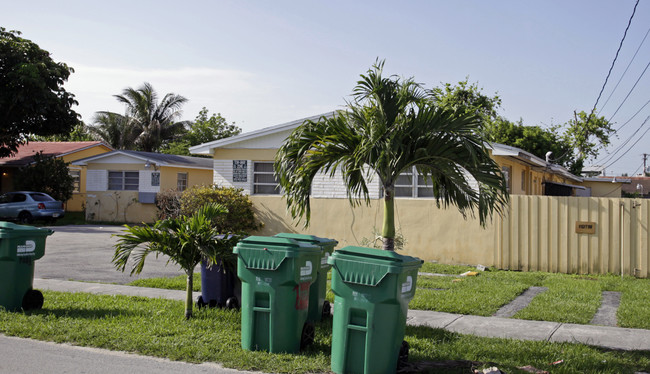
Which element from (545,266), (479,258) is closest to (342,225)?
(479,258)

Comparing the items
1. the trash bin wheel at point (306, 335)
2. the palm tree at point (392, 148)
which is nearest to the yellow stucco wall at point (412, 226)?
the palm tree at point (392, 148)

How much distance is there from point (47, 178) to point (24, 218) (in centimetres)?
298

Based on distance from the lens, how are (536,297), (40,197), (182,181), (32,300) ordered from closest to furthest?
A: (32,300) → (536,297) → (40,197) → (182,181)

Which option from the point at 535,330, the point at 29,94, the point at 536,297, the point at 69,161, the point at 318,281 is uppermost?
the point at 29,94

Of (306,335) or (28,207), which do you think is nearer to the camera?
Answer: (306,335)

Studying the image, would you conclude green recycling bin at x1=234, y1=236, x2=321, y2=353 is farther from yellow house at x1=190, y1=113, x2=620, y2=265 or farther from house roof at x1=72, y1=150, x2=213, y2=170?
house roof at x1=72, y1=150, x2=213, y2=170

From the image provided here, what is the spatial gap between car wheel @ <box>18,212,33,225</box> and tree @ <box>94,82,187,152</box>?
18.5 meters

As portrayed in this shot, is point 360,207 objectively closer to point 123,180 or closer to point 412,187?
point 412,187

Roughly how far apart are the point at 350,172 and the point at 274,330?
8.37 ft

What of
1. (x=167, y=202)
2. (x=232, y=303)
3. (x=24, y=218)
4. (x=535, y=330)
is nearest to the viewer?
(x=535, y=330)

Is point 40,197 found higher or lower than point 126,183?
lower

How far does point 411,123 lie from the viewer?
26.5ft

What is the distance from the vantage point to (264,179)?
1880cm

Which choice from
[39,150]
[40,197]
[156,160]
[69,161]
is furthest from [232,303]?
[39,150]
